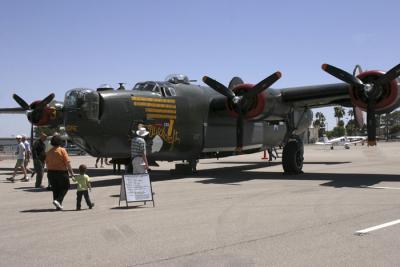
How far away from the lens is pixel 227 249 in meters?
6.27

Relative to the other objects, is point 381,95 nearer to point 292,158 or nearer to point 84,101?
point 292,158

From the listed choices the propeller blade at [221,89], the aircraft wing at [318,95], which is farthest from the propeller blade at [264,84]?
the aircraft wing at [318,95]

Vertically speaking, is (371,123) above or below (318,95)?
below

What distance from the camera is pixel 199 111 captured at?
18875 mm

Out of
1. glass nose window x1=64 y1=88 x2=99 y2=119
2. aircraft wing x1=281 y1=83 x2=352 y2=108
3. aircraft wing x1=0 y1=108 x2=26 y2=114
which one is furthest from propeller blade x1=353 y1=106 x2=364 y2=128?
aircraft wing x1=0 y1=108 x2=26 y2=114

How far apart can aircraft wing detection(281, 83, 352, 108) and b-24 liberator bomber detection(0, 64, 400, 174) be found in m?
0.04

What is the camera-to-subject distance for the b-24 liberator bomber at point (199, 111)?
15055mm

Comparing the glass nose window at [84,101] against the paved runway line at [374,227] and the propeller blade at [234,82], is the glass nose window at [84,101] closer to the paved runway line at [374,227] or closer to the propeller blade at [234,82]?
the propeller blade at [234,82]

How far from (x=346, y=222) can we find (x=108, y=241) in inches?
163

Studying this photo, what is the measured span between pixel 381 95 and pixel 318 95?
2.80 metres

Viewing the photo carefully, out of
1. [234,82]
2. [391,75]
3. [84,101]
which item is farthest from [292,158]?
[84,101]

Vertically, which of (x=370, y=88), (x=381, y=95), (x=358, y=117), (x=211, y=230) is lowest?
(x=211, y=230)

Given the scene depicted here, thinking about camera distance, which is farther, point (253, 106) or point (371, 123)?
point (253, 106)

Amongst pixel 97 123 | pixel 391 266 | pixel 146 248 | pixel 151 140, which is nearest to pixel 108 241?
pixel 146 248
